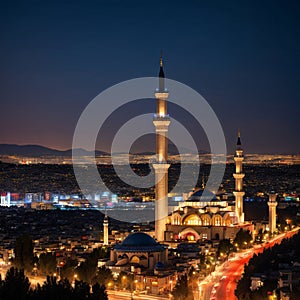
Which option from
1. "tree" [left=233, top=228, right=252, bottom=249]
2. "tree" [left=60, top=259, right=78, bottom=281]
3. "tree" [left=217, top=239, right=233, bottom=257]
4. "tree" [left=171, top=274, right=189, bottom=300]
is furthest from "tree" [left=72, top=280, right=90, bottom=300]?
"tree" [left=233, top=228, right=252, bottom=249]

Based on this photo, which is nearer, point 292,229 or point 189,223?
point 189,223

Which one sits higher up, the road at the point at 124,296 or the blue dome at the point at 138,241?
the blue dome at the point at 138,241

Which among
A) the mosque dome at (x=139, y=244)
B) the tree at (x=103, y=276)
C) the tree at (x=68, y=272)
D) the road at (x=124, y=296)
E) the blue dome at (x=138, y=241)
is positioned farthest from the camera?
the blue dome at (x=138, y=241)

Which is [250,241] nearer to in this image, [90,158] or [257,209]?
[257,209]

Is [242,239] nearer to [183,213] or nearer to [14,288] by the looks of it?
[183,213]

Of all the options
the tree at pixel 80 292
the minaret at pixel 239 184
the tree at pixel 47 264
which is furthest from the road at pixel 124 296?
the minaret at pixel 239 184

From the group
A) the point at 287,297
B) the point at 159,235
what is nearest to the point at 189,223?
the point at 159,235

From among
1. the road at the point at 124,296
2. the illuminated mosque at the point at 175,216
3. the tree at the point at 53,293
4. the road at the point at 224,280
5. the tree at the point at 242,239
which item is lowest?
the road at the point at 124,296

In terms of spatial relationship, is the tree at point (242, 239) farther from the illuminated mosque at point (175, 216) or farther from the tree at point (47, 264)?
the tree at point (47, 264)
